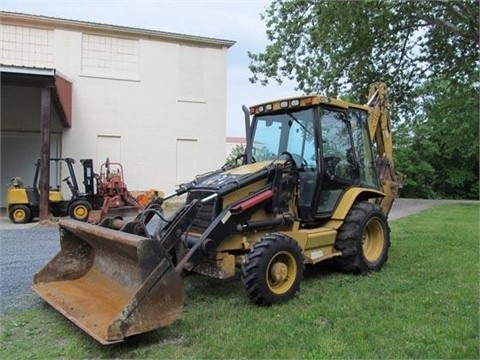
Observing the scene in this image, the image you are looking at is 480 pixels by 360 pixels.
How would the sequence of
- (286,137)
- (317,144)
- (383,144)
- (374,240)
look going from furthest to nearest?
1. (383,144)
2. (374,240)
3. (286,137)
4. (317,144)

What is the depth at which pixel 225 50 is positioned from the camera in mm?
18203

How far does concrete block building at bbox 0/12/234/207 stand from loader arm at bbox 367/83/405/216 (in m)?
10.5

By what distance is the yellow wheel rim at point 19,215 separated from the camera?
42.1ft

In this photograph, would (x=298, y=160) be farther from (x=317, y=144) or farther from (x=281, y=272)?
(x=281, y=272)

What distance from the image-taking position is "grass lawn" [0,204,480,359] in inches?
149

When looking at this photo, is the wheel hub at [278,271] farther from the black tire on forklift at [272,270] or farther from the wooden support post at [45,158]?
the wooden support post at [45,158]

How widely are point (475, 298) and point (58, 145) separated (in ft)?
47.3

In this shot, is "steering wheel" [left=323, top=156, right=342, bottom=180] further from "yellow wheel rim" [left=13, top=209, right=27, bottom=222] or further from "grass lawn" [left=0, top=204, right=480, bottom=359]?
"yellow wheel rim" [left=13, top=209, right=27, bottom=222]

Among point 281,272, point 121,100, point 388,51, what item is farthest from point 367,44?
point 281,272

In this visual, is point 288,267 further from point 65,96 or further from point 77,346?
point 65,96

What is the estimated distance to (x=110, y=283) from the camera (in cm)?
499

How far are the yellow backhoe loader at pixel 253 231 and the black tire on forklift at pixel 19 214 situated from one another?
813 centimetres

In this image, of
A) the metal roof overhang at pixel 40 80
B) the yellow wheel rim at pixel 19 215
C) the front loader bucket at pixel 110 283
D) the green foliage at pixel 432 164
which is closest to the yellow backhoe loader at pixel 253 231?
the front loader bucket at pixel 110 283

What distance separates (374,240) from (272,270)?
2.25 meters
